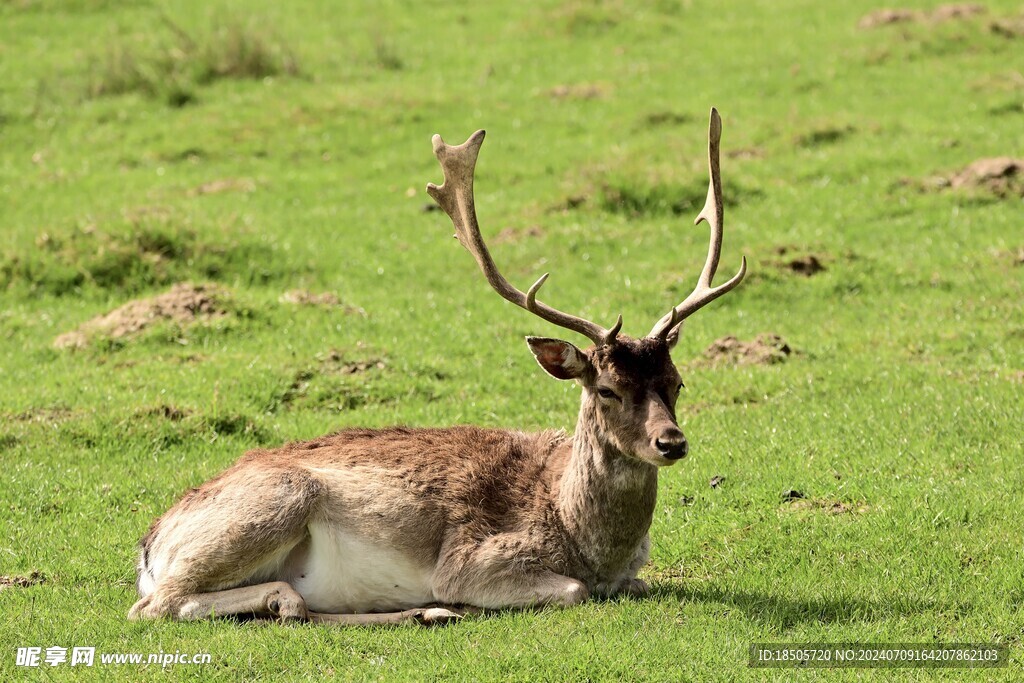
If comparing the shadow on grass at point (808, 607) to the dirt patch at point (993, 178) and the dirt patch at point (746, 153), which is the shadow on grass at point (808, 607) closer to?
the dirt patch at point (993, 178)

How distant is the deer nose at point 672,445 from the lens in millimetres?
7066

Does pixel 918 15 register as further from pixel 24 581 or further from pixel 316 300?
pixel 24 581

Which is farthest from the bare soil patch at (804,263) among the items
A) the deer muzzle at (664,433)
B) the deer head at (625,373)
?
the deer muzzle at (664,433)

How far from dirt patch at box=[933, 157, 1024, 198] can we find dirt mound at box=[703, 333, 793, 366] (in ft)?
16.8

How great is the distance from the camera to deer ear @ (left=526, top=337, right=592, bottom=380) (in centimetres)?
772

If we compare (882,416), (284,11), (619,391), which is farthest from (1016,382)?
(284,11)

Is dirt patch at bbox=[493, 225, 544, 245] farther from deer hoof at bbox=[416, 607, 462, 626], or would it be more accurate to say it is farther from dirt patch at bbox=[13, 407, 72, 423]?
deer hoof at bbox=[416, 607, 462, 626]

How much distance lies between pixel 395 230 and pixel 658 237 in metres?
3.31

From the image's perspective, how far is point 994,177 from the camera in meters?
16.5

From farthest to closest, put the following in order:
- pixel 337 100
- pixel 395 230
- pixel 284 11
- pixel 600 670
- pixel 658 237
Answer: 1. pixel 284 11
2. pixel 337 100
3. pixel 395 230
4. pixel 658 237
5. pixel 600 670

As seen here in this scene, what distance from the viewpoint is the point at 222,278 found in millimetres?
15070

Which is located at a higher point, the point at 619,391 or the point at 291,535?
the point at 619,391

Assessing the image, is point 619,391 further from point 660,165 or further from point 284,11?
point 284,11

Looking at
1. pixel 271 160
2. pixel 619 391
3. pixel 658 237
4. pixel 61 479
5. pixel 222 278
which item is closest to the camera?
pixel 619 391
